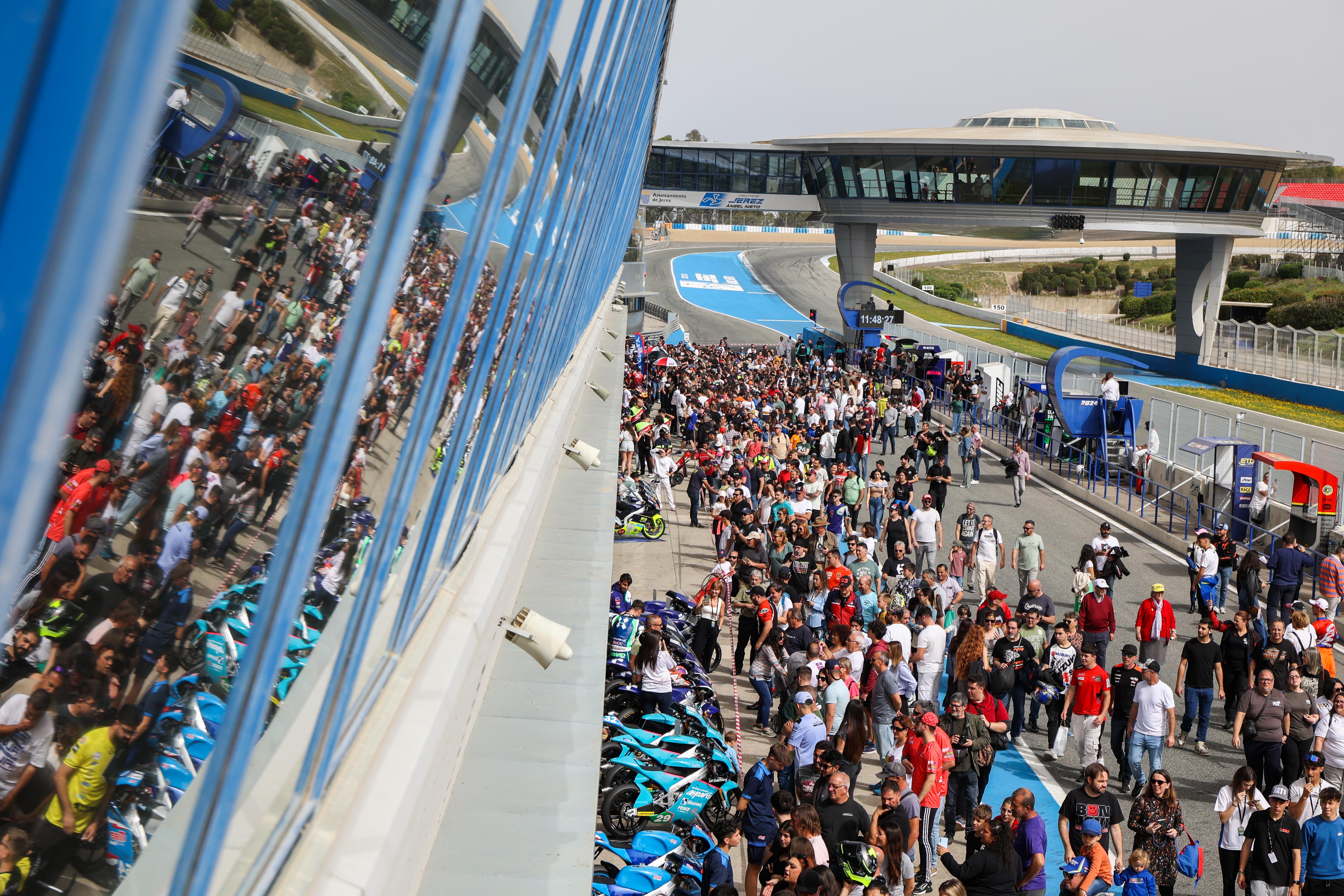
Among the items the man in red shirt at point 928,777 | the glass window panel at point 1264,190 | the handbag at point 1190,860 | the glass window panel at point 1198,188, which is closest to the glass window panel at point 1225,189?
the glass window panel at point 1198,188

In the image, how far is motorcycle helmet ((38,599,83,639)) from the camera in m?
1.17

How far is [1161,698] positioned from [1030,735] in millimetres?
2244

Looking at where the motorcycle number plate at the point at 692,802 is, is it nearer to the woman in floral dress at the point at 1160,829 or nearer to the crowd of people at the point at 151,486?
the woman in floral dress at the point at 1160,829

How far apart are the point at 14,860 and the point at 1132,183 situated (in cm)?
5113

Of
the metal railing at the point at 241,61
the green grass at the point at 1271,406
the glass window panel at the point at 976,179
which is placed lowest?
the metal railing at the point at 241,61

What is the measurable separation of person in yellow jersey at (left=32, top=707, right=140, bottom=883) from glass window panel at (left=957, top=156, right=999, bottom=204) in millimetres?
49500

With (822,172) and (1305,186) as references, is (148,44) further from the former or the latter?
(1305,186)

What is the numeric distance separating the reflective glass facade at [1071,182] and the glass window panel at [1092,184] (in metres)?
0.03

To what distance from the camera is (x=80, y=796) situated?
52.2 inches

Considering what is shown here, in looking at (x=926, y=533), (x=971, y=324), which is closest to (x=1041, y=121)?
(x=971, y=324)

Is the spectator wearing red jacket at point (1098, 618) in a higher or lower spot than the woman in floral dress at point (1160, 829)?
higher

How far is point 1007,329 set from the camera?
Result: 2576 inches

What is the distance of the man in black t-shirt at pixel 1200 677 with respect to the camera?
10.4 meters

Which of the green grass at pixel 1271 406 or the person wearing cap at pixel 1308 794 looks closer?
the person wearing cap at pixel 1308 794
